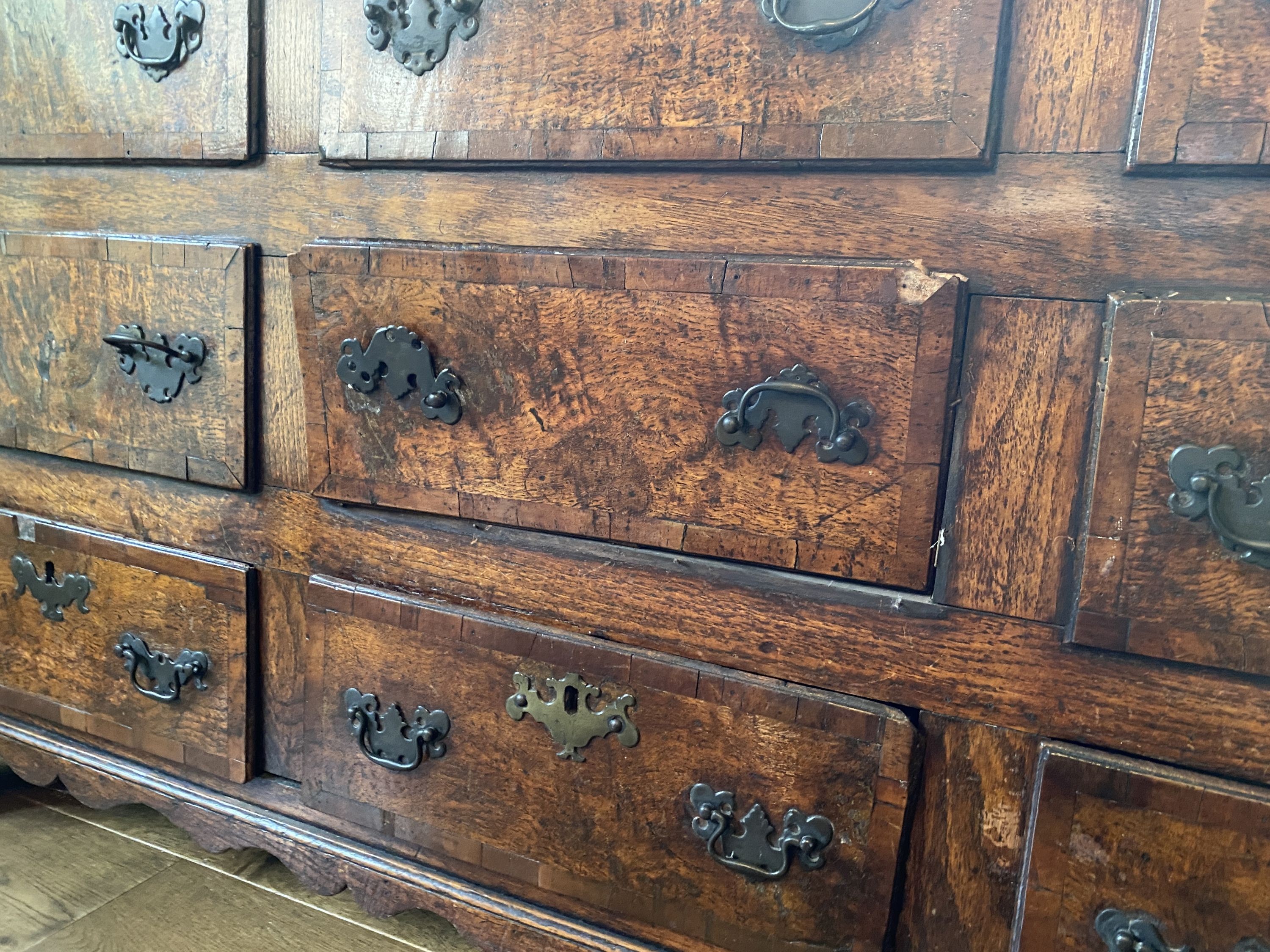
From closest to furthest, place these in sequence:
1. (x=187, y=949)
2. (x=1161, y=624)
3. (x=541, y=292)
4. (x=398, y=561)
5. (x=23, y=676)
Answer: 1. (x=1161, y=624)
2. (x=541, y=292)
3. (x=398, y=561)
4. (x=187, y=949)
5. (x=23, y=676)

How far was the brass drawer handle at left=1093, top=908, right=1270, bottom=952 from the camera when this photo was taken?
0.54 m

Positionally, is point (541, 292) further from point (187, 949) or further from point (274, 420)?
point (187, 949)

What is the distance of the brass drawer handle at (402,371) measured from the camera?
2.23 ft

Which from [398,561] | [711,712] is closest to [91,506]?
[398,561]

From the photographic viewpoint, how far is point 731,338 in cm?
59

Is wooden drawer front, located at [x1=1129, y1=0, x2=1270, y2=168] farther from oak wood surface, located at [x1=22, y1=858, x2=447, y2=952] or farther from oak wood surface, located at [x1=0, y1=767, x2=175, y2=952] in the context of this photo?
oak wood surface, located at [x1=0, y1=767, x2=175, y2=952]

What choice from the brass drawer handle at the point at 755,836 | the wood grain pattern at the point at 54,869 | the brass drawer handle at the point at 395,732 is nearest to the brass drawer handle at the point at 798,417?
the brass drawer handle at the point at 755,836

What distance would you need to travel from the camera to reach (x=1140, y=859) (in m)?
0.54

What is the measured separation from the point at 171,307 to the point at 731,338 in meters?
0.53

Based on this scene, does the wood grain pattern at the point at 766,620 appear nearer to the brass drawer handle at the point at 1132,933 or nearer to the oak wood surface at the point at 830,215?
the brass drawer handle at the point at 1132,933

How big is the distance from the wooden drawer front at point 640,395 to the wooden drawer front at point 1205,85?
5.4 inches

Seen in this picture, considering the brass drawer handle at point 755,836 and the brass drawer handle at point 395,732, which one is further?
the brass drawer handle at point 395,732

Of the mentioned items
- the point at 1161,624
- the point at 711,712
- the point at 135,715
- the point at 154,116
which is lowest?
the point at 135,715

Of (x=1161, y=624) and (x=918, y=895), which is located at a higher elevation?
(x=1161, y=624)
